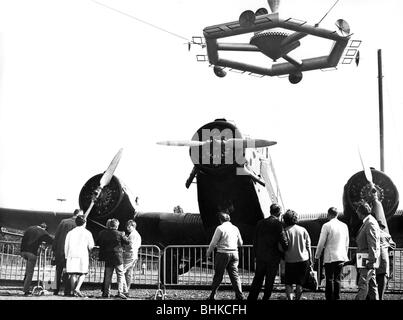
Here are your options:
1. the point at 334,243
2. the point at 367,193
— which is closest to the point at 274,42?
the point at 367,193

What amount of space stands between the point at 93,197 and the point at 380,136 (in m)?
7.94

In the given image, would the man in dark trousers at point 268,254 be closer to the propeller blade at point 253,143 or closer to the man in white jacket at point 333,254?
the man in white jacket at point 333,254

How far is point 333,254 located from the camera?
350 inches

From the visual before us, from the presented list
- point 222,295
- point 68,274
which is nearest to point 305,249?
point 222,295

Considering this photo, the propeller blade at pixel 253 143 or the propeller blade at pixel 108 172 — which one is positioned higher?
the propeller blade at pixel 253 143

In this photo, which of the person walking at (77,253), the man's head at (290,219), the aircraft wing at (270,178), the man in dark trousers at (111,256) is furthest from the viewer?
the aircraft wing at (270,178)

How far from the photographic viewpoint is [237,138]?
525 inches

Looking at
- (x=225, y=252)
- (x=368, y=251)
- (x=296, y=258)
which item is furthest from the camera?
(x=225, y=252)

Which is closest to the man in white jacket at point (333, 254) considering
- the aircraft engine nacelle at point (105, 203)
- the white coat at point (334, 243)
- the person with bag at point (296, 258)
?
the white coat at point (334, 243)

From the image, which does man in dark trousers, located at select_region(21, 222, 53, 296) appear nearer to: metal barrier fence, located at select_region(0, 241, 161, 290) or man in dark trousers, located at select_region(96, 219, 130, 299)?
metal barrier fence, located at select_region(0, 241, 161, 290)

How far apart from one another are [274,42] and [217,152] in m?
2.83

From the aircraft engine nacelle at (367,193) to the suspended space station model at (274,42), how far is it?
2932 millimetres

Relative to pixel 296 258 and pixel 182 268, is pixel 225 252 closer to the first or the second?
pixel 296 258

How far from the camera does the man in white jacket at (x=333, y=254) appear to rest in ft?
29.1
